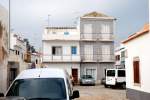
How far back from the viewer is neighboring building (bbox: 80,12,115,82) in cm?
6159

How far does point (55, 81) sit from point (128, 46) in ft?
47.7

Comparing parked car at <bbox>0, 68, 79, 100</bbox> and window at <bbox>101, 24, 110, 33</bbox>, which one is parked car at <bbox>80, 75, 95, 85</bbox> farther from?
parked car at <bbox>0, 68, 79, 100</bbox>

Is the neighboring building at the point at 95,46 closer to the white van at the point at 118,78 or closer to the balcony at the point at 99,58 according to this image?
the balcony at the point at 99,58

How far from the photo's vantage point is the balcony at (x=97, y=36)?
61.7m

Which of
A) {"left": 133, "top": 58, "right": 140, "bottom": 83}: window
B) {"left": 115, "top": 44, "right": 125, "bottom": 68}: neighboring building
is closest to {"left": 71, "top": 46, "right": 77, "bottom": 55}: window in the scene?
{"left": 115, "top": 44, "right": 125, "bottom": 68}: neighboring building

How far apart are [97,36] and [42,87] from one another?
5041 centimetres

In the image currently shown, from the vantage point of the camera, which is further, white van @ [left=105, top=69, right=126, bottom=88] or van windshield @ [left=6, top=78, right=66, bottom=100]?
white van @ [left=105, top=69, right=126, bottom=88]

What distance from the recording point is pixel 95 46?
6200 centimetres

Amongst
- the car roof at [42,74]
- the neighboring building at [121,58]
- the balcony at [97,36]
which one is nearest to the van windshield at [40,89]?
the car roof at [42,74]

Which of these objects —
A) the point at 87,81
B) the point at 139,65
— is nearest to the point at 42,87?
the point at 139,65

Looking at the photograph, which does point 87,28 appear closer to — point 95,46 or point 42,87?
point 95,46

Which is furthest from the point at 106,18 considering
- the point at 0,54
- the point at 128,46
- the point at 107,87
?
the point at 0,54

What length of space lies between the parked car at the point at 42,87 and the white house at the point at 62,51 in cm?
4841

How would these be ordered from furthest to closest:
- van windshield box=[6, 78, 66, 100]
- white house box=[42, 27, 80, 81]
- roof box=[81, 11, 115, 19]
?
roof box=[81, 11, 115, 19], white house box=[42, 27, 80, 81], van windshield box=[6, 78, 66, 100]
